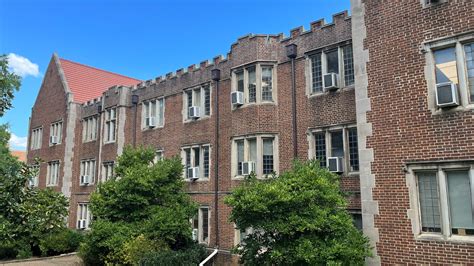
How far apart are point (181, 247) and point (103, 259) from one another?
10.6 feet

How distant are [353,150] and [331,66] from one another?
3243mm

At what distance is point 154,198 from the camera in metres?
16.2

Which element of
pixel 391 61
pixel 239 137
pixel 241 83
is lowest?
pixel 239 137

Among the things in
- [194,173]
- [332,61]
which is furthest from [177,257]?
[332,61]

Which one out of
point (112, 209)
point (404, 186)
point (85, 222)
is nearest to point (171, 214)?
point (112, 209)

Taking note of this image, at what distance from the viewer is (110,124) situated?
977 inches

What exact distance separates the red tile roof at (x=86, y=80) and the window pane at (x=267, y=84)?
1797cm

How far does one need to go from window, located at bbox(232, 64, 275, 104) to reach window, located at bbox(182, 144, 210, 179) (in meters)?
3.54

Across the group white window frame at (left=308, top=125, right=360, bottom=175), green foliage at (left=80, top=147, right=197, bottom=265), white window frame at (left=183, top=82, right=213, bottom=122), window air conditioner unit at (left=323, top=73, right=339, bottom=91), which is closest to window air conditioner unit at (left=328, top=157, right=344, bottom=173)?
white window frame at (left=308, top=125, right=360, bottom=175)

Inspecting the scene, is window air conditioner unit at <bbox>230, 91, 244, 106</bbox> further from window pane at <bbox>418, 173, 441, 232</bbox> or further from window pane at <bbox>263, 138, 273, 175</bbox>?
window pane at <bbox>418, 173, 441, 232</bbox>

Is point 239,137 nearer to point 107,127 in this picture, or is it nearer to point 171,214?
point 171,214

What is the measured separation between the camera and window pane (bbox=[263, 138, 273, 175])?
15.5 m

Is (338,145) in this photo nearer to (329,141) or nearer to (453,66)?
(329,141)

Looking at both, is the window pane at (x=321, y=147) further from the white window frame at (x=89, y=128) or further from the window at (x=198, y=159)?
the white window frame at (x=89, y=128)
